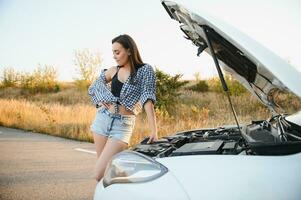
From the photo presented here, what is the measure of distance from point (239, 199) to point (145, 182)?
47cm

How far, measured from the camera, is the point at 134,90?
146 inches

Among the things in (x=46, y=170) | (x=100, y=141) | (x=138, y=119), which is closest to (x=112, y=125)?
(x=100, y=141)

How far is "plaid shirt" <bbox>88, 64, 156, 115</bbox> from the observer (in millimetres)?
3670

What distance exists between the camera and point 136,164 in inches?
84.1

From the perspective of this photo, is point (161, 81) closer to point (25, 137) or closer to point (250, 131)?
point (25, 137)

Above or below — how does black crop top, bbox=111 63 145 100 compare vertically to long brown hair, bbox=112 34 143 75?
below

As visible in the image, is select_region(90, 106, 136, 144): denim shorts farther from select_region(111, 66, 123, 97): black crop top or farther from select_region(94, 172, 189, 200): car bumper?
select_region(94, 172, 189, 200): car bumper

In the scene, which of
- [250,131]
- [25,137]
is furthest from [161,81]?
[250,131]

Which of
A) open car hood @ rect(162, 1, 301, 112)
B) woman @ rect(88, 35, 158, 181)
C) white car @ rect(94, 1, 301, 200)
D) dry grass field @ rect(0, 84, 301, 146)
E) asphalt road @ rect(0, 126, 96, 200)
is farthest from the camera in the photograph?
dry grass field @ rect(0, 84, 301, 146)

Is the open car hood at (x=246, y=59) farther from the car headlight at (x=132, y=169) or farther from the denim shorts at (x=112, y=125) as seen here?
the denim shorts at (x=112, y=125)

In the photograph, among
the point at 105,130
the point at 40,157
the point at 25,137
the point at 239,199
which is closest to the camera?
the point at 239,199

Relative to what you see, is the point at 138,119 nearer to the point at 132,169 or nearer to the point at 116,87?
the point at 116,87

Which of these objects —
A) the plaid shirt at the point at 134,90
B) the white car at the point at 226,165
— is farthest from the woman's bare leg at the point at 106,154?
the white car at the point at 226,165

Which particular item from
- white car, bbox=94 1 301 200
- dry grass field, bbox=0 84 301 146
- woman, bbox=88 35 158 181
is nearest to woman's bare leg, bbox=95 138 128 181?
woman, bbox=88 35 158 181
